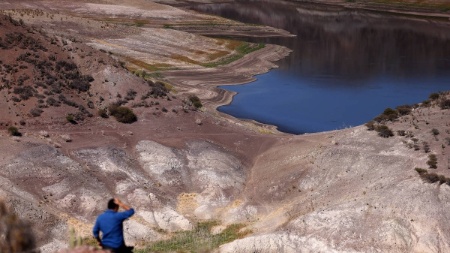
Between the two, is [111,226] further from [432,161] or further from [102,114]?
[102,114]

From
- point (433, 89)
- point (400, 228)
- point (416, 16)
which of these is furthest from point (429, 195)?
point (416, 16)

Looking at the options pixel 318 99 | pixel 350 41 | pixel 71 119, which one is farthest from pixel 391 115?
pixel 350 41

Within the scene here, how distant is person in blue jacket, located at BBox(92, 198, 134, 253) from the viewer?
20.6 m

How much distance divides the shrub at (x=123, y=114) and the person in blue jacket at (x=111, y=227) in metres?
40.3

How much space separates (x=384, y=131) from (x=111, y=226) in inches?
1430

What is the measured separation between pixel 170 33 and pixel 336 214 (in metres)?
96.2

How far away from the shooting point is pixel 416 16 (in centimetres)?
17700

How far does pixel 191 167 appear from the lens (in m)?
55.1

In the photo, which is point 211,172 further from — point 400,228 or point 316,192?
point 400,228

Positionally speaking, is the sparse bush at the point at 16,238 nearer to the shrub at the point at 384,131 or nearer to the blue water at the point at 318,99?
the shrub at the point at 384,131

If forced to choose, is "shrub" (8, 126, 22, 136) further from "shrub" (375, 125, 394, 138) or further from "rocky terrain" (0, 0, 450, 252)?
"shrub" (375, 125, 394, 138)

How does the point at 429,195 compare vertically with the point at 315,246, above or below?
above

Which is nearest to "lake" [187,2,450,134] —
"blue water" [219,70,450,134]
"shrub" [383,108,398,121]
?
"blue water" [219,70,450,134]

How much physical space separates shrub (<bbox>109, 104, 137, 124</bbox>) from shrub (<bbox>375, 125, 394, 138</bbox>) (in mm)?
20695
